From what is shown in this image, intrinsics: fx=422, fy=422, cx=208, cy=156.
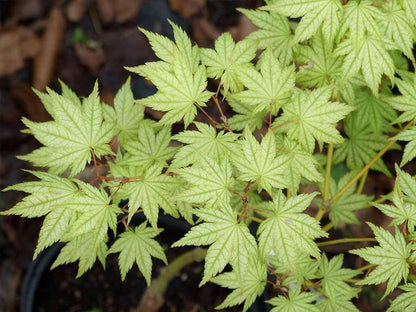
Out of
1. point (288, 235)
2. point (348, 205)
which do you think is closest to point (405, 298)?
point (288, 235)

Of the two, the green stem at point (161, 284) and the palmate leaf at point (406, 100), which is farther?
the green stem at point (161, 284)

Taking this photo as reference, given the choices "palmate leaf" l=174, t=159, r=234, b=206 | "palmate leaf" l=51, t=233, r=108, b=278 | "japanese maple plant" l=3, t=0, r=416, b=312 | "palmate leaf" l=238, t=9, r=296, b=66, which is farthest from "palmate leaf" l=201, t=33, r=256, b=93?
"palmate leaf" l=51, t=233, r=108, b=278

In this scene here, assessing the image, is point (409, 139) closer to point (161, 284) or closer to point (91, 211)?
point (91, 211)

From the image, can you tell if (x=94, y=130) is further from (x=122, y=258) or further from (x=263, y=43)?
(x=263, y=43)

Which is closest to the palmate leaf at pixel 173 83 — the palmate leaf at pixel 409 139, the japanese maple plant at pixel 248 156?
the japanese maple plant at pixel 248 156

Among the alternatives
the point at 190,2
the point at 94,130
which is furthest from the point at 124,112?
the point at 190,2

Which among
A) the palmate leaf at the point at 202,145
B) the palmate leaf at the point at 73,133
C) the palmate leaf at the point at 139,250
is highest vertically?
the palmate leaf at the point at 73,133

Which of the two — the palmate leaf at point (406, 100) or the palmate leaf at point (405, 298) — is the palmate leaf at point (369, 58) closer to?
the palmate leaf at point (406, 100)

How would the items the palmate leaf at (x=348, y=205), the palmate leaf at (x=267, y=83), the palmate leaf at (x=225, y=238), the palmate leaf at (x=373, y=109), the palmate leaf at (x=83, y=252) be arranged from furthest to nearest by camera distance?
the palmate leaf at (x=348, y=205)
the palmate leaf at (x=373, y=109)
the palmate leaf at (x=83, y=252)
the palmate leaf at (x=267, y=83)
the palmate leaf at (x=225, y=238)
